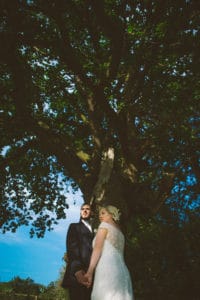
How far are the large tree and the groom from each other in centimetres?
469

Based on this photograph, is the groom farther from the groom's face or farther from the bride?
the bride

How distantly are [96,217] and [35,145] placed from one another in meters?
6.73

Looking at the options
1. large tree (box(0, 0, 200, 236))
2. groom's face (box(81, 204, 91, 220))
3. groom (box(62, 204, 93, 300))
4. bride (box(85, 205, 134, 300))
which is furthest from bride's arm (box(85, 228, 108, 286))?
large tree (box(0, 0, 200, 236))

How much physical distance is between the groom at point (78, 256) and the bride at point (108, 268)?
1.05 ft

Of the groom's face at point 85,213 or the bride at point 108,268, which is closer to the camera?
the bride at point 108,268

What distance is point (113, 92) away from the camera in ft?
36.5

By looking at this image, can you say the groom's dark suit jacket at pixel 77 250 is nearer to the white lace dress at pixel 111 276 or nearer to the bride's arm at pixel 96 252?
the bride's arm at pixel 96 252

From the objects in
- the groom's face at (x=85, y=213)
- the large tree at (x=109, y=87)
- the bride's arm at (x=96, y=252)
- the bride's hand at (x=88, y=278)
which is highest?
the large tree at (x=109, y=87)

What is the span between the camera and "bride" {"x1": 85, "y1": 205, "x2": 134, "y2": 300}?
14.8 feet

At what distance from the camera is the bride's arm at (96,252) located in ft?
15.4

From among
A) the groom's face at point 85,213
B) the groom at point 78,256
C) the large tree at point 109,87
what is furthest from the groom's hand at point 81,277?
the large tree at point 109,87

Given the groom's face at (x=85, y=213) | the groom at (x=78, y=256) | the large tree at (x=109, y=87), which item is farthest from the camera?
the large tree at (x=109, y=87)

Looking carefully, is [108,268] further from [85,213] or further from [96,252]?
[85,213]

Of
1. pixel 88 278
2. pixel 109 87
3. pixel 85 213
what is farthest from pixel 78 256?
pixel 109 87
